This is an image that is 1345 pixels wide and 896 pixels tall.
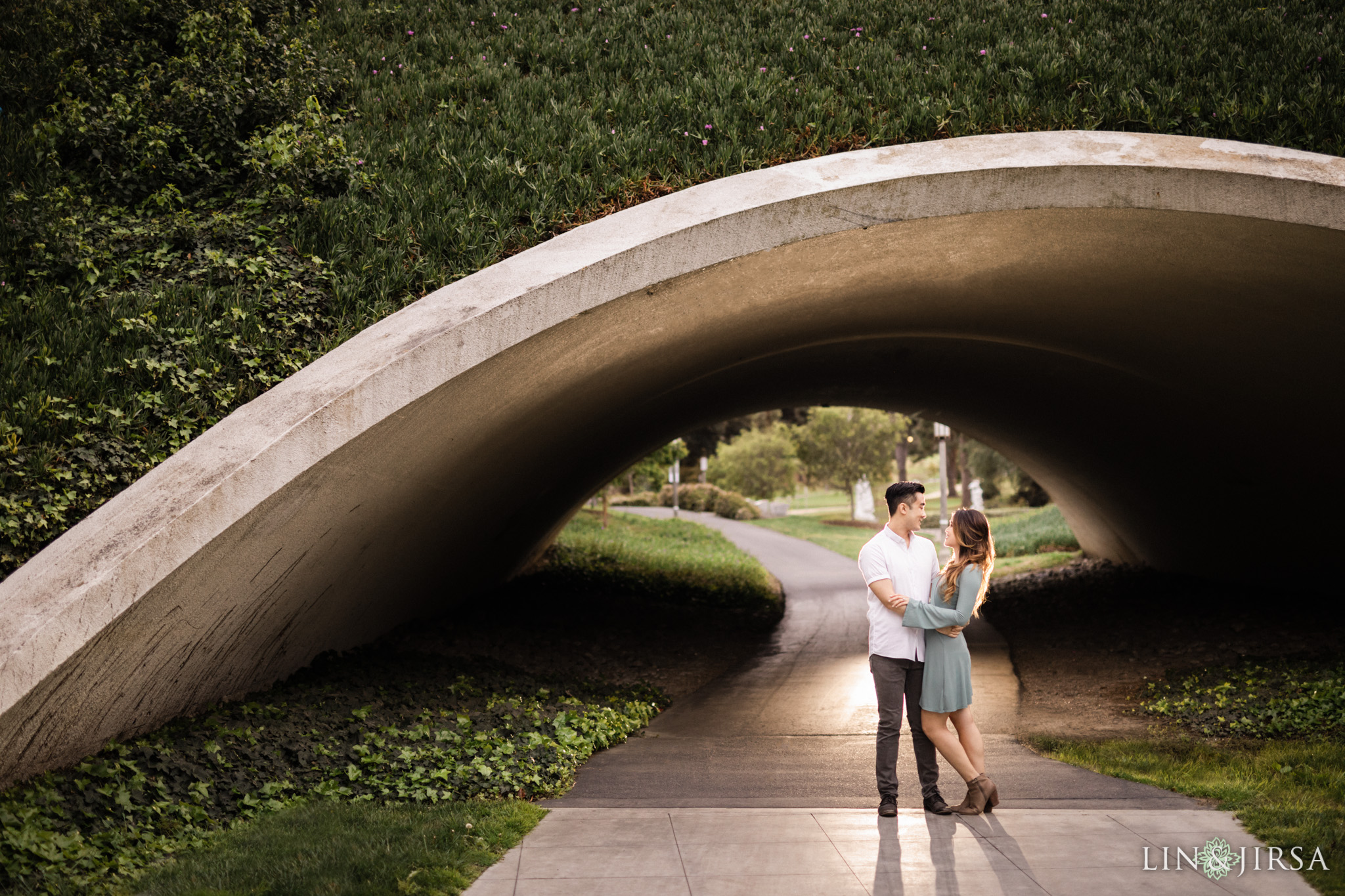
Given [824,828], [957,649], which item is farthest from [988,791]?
[824,828]

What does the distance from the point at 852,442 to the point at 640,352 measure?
127 feet

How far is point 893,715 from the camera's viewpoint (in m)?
4.95

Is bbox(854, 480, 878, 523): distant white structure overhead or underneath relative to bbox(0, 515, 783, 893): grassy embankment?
underneath

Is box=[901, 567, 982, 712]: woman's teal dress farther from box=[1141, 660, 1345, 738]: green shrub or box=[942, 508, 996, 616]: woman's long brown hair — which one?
box=[1141, 660, 1345, 738]: green shrub

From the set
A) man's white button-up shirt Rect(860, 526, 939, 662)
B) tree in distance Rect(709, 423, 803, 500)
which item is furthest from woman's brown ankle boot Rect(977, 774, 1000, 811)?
tree in distance Rect(709, 423, 803, 500)

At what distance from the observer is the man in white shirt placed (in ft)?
16.3

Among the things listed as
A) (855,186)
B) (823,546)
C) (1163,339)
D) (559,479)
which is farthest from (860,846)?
(823,546)

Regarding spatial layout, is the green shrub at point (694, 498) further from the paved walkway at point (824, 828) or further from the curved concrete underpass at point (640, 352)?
the paved walkway at point (824, 828)

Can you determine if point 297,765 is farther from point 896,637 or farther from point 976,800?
point 976,800

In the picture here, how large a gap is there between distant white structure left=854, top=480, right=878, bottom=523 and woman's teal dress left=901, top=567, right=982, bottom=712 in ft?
131

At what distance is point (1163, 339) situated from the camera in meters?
8.66

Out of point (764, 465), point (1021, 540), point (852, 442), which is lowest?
point (1021, 540)

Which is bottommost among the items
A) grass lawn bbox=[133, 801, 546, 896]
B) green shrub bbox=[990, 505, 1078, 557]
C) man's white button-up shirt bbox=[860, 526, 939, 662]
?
green shrub bbox=[990, 505, 1078, 557]

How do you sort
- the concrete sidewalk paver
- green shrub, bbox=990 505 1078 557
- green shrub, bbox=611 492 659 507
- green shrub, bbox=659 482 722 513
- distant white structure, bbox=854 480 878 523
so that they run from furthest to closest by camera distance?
green shrub, bbox=659 482 722 513 < green shrub, bbox=611 492 659 507 < distant white structure, bbox=854 480 878 523 < green shrub, bbox=990 505 1078 557 < the concrete sidewalk paver
